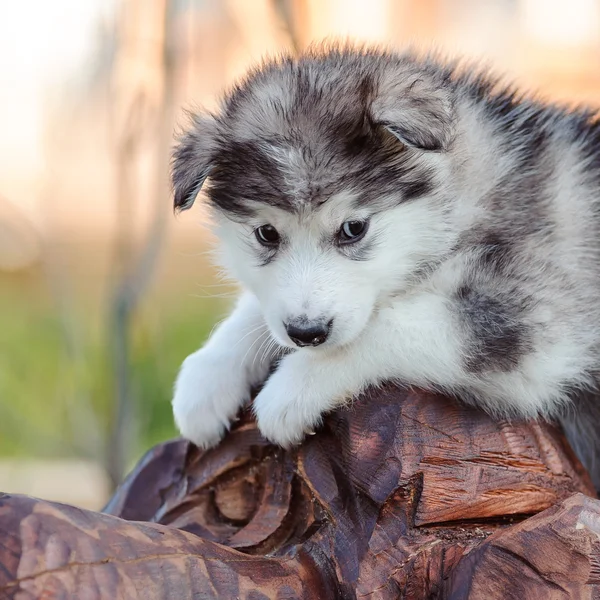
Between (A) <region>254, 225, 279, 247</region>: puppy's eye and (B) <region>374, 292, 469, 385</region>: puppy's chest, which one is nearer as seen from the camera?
(B) <region>374, 292, 469, 385</region>: puppy's chest

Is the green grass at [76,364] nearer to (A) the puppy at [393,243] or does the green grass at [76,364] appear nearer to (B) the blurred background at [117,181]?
(B) the blurred background at [117,181]

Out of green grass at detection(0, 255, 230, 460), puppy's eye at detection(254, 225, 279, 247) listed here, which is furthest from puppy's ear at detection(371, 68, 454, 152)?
green grass at detection(0, 255, 230, 460)

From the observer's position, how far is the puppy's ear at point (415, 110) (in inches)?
84.2

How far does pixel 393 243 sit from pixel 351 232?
13 centimetres

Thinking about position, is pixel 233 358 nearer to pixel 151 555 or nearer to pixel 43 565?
pixel 151 555

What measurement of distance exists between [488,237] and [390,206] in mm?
295

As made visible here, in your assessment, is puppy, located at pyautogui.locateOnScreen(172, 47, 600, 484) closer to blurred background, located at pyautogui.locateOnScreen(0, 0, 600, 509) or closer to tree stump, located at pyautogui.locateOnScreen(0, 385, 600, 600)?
tree stump, located at pyautogui.locateOnScreen(0, 385, 600, 600)

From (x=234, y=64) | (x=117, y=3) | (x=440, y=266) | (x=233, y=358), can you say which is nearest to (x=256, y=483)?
(x=233, y=358)

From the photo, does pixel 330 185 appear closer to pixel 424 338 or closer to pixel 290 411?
pixel 424 338

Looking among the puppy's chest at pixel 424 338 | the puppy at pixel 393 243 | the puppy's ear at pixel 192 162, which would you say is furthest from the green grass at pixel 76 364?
the puppy's chest at pixel 424 338

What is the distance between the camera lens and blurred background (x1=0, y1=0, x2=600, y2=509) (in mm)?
4262

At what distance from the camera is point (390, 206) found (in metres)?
2.33

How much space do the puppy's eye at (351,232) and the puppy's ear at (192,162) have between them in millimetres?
432

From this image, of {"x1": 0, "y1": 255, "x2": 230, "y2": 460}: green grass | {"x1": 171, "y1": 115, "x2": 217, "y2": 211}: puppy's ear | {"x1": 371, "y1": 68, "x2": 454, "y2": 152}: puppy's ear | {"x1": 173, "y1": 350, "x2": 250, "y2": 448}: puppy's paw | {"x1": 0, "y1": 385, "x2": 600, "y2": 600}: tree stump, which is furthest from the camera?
{"x1": 0, "y1": 255, "x2": 230, "y2": 460}: green grass
